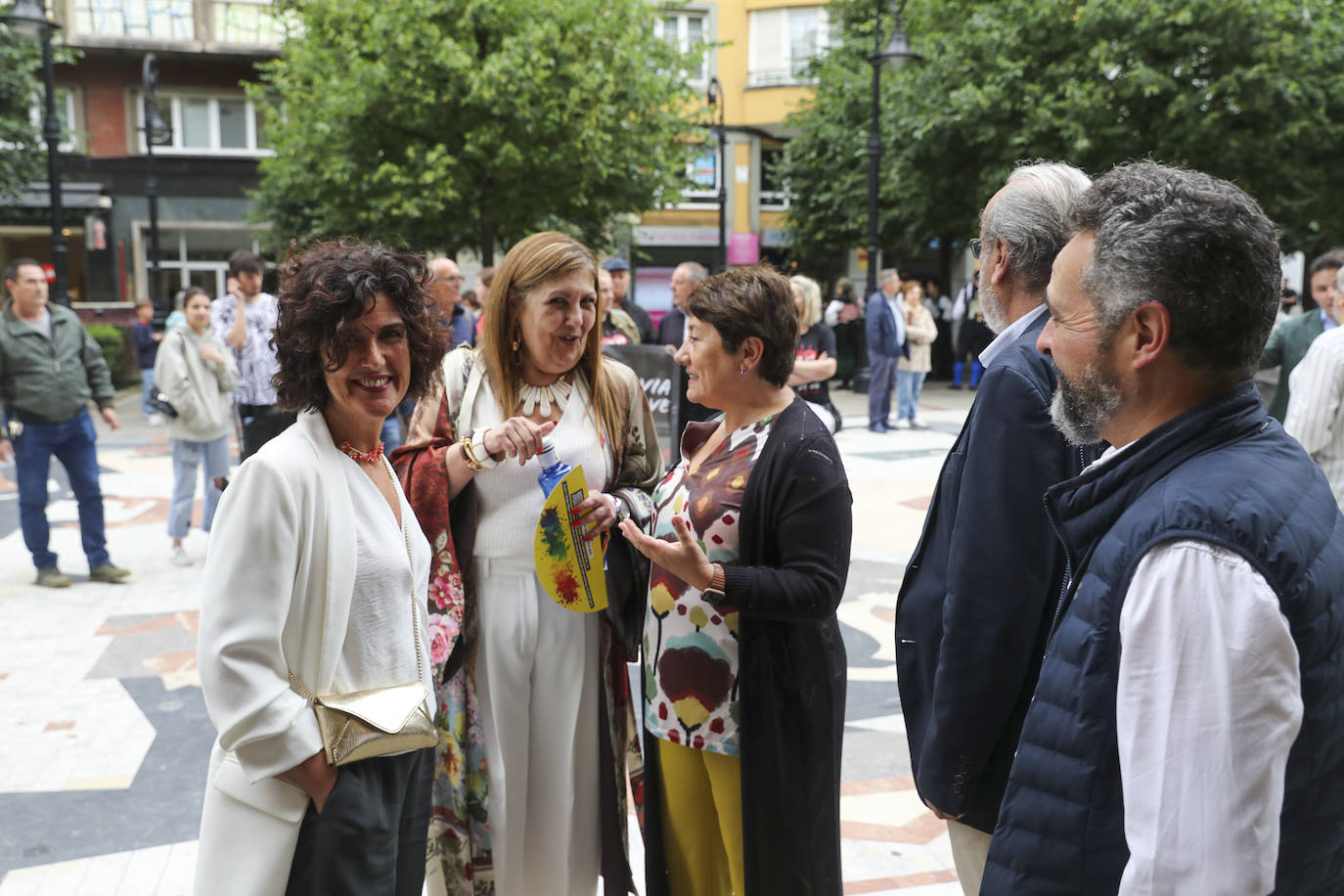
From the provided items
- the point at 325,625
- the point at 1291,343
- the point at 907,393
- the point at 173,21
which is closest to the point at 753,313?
the point at 325,625

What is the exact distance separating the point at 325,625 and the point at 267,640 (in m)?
0.12

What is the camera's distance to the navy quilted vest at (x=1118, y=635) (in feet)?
4.43

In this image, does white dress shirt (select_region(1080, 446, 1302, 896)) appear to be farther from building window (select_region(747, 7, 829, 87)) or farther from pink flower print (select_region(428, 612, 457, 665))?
building window (select_region(747, 7, 829, 87))

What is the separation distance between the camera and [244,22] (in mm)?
29938

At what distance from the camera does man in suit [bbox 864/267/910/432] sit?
14.5 metres

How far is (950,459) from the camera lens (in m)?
2.38

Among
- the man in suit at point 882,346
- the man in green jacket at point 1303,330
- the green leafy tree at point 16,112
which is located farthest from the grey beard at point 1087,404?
the green leafy tree at point 16,112

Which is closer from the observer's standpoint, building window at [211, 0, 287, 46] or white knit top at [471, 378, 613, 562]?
white knit top at [471, 378, 613, 562]

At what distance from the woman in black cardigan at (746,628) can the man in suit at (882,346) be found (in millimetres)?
11863

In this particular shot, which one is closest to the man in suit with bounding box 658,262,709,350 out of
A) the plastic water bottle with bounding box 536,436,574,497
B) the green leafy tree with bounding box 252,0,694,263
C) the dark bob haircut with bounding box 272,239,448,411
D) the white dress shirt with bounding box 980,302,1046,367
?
the plastic water bottle with bounding box 536,436,574,497

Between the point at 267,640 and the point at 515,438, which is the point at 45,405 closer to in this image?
the point at 515,438

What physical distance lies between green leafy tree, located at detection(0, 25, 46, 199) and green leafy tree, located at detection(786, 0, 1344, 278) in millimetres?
15742

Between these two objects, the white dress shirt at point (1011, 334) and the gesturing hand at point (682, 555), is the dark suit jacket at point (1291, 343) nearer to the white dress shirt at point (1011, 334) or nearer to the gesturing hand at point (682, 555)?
the white dress shirt at point (1011, 334)

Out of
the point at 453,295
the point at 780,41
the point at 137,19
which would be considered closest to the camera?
the point at 453,295
